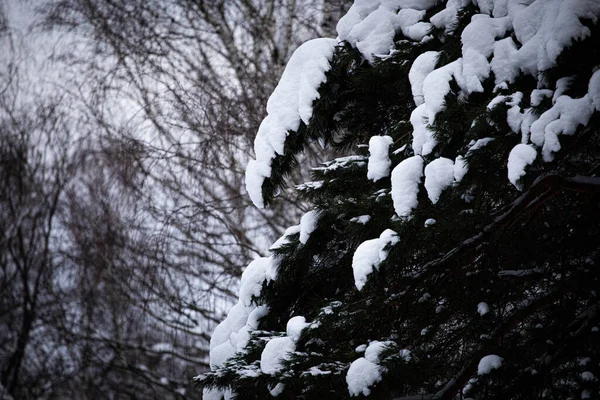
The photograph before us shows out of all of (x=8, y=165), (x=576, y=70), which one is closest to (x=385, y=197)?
(x=576, y=70)

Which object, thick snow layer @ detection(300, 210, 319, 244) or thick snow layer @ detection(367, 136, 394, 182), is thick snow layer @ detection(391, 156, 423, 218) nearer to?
thick snow layer @ detection(367, 136, 394, 182)

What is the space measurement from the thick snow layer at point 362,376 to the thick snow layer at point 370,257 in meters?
0.40

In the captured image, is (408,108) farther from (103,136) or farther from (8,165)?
(8,165)

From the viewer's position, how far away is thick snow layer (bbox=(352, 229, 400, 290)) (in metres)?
A: 2.17

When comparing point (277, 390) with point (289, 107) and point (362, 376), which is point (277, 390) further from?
point (289, 107)

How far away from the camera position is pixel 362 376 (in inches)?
90.3

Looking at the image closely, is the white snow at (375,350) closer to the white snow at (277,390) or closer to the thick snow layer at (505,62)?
the white snow at (277,390)

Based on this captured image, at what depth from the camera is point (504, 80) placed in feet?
7.55

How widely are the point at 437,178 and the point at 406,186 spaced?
0.15 m

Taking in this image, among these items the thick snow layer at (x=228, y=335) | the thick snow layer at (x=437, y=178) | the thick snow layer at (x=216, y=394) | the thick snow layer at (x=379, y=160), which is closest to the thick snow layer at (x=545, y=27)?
the thick snow layer at (x=437, y=178)

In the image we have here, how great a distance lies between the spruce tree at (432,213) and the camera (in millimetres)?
2141

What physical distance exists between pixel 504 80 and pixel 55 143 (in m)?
7.33

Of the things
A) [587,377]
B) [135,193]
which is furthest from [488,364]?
[135,193]

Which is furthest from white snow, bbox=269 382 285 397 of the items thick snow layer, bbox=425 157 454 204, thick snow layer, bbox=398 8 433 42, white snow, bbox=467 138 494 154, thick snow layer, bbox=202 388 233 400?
thick snow layer, bbox=398 8 433 42
